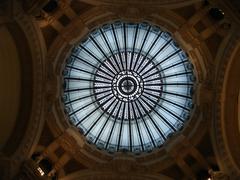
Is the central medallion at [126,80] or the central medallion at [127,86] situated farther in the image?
the central medallion at [127,86]

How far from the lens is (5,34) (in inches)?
551

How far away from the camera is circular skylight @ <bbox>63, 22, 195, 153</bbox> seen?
18672mm

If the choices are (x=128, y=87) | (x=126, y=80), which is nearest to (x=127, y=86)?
(x=128, y=87)

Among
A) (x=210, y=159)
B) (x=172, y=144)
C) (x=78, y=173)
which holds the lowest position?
(x=210, y=159)

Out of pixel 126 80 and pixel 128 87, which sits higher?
pixel 126 80

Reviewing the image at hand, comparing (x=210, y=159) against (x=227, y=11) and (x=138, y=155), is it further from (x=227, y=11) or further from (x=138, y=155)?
(x=227, y=11)

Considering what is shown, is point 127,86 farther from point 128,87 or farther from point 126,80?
point 126,80

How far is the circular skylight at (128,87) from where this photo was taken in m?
18.7

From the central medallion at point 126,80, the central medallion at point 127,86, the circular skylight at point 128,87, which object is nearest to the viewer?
the circular skylight at point 128,87

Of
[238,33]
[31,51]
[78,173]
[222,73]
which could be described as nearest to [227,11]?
[238,33]

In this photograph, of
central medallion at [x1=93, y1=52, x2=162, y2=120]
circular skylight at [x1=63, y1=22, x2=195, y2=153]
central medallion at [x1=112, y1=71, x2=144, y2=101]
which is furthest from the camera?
central medallion at [x1=112, y1=71, x2=144, y2=101]

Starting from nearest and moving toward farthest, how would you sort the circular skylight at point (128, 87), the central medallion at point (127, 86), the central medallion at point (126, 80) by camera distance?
the circular skylight at point (128, 87), the central medallion at point (126, 80), the central medallion at point (127, 86)

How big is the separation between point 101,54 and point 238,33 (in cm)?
746

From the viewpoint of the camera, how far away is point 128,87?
19891 mm
